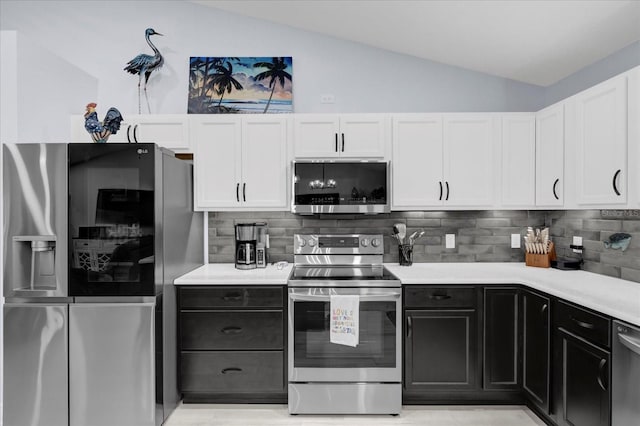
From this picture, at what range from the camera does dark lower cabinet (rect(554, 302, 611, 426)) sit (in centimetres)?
182

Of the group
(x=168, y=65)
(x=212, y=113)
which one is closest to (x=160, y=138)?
(x=212, y=113)

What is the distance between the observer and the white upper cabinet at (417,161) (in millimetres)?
2980

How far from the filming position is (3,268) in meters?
2.28

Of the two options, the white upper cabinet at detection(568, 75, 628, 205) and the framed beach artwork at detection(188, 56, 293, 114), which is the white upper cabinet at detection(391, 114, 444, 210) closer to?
the white upper cabinet at detection(568, 75, 628, 205)

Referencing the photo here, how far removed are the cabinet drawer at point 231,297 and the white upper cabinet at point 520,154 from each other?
2.06 m

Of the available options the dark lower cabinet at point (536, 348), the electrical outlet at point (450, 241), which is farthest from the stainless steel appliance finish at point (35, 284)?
the dark lower cabinet at point (536, 348)

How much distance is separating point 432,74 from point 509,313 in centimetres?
210

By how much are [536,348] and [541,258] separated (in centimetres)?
86

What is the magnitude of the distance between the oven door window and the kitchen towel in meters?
0.06

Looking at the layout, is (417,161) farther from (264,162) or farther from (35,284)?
(35,284)

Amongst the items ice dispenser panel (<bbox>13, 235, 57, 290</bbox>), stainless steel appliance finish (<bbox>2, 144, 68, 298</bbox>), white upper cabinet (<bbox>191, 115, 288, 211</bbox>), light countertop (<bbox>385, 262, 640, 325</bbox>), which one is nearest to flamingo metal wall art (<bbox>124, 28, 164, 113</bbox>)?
white upper cabinet (<bbox>191, 115, 288, 211</bbox>)

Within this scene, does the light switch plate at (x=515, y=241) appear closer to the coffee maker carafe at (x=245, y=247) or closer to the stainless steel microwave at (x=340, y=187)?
the stainless steel microwave at (x=340, y=187)

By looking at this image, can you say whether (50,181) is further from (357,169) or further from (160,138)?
(357,169)

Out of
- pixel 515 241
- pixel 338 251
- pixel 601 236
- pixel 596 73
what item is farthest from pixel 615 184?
pixel 338 251
